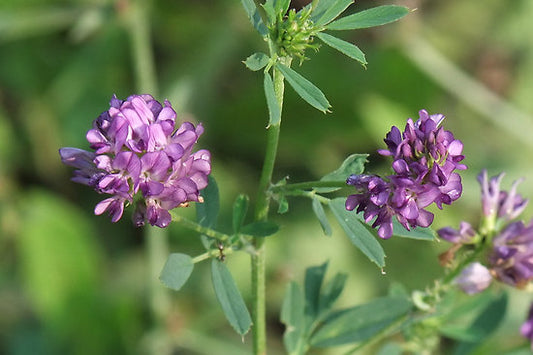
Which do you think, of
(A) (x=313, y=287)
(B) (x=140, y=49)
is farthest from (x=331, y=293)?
(B) (x=140, y=49)

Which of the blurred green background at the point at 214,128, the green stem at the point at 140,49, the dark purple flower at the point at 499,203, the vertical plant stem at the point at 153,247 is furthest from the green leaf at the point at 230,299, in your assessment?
the blurred green background at the point at 214,128

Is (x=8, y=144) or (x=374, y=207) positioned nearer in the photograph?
(x=374, y=207)

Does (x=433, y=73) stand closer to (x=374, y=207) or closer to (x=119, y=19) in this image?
(x=119, y=19)

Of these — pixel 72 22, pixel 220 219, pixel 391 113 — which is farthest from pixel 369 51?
pixel 72 22

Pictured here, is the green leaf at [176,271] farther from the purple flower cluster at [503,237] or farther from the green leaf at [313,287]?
the purple flower cluster at [503,237]

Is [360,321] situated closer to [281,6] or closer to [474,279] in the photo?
[474,279]

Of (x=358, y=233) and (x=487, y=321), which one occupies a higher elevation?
(x=358, y=233)
